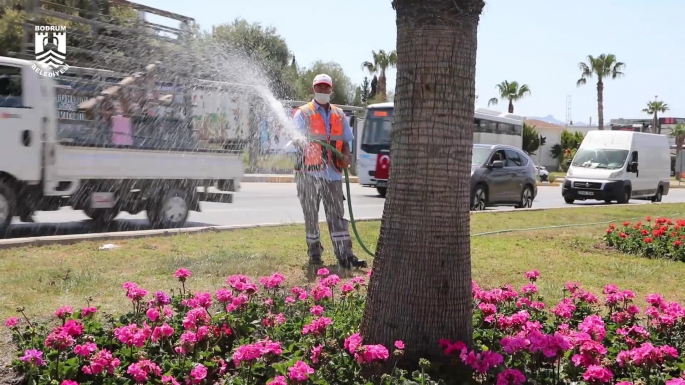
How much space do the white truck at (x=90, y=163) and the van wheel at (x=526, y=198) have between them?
8797mm

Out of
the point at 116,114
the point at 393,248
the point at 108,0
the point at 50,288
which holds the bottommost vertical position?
the point at 50,288

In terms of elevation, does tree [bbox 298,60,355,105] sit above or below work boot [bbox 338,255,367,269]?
above

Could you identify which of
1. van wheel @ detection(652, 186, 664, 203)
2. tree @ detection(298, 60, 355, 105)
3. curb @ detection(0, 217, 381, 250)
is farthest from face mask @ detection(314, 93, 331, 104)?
tree @ detection(298, 60, 355, 105)

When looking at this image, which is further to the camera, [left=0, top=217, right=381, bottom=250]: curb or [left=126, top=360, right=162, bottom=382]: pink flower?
[left=0, top=217, right=381, bottom=250]: curb

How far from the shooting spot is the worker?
22.1ft

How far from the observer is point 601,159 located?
2312cm

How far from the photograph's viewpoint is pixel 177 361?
3500 millimetres

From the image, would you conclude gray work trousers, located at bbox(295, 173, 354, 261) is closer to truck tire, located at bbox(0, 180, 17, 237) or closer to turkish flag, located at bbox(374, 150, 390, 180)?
truck tire, located at bbox(0, 180, 17, 237)

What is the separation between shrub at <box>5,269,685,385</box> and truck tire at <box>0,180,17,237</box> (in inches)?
230

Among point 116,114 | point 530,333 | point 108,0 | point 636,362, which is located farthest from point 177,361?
point 108,0

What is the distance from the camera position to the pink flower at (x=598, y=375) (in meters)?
3.13

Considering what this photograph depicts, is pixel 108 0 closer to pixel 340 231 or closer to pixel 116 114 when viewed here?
→ pixel 116 114

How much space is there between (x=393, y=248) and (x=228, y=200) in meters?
8.92

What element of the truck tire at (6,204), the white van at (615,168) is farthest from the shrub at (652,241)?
the white van at (615,168)
